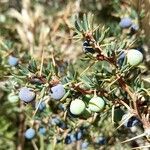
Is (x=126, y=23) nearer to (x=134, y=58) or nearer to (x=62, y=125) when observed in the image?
(x=62, y=125)

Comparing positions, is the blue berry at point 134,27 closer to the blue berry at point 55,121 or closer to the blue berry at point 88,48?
the blue berry at point 55,121

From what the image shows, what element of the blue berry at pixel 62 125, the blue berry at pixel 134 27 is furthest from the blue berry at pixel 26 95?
the blue berry at pixel 134 27

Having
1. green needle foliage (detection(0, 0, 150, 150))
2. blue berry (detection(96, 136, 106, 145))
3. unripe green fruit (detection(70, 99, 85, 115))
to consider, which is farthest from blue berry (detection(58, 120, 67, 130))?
unripe green fruit (detection(70, 99, 85, 115))

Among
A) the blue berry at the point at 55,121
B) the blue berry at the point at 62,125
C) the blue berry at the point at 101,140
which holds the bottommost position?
the blue berry at the point at 101,140

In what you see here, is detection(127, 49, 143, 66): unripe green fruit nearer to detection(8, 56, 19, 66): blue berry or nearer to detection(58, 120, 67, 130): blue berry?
detection(58, 120, 67, 130): blue berry

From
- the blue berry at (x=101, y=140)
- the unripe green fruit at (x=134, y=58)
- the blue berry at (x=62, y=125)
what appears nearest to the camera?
the unripe green fruit at (x=134, y=58)

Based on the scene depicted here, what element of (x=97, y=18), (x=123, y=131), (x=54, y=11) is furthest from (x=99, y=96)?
(x=54, y=11)

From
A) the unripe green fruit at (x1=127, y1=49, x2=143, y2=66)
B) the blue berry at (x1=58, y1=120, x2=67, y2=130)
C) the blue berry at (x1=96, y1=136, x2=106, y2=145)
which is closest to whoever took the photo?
the unripe green fruit at (x1=127, y1=49, x2=143, y2=66)

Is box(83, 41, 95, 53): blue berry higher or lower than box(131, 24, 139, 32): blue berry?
lower

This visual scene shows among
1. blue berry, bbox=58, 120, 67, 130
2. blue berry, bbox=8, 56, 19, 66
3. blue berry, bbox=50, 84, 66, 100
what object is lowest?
blue berry, bbox=50, 84, 66, 100

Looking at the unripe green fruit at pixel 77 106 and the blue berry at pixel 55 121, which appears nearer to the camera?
the unripe green fruit at pixel 77 106
